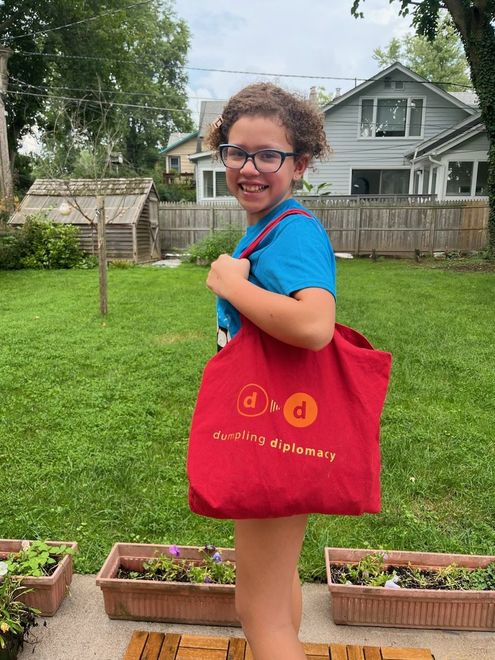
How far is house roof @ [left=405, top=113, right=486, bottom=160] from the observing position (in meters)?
17.0

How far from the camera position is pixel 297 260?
1.07 meters

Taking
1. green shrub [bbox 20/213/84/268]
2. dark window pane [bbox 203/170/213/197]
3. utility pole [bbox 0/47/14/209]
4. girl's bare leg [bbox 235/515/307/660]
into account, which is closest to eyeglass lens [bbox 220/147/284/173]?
girl's bare leg [bbox 235/515/307/660]

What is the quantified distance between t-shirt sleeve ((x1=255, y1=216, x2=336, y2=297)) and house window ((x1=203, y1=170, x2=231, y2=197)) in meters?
22.4

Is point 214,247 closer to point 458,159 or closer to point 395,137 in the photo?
point 458,159

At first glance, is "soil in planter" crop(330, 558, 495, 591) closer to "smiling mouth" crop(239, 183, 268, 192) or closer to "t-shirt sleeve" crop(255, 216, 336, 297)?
"t-shirt sleeve" crop(255, 216, 336, 297)

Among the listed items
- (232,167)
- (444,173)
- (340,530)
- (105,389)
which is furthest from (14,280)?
(444,173)

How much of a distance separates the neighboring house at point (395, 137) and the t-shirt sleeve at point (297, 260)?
1841 cm

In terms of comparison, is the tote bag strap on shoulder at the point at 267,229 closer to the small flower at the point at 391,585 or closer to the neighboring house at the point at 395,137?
the small flower at the point at 391,585

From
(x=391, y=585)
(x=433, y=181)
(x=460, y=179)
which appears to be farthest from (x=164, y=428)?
(x=433, y=181)

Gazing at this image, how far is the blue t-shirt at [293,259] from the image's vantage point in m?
1.05

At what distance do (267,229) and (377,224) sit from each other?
15625mm

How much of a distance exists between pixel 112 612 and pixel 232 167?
1.80m

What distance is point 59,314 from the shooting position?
775cm

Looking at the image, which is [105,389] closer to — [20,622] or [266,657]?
[20,622]
